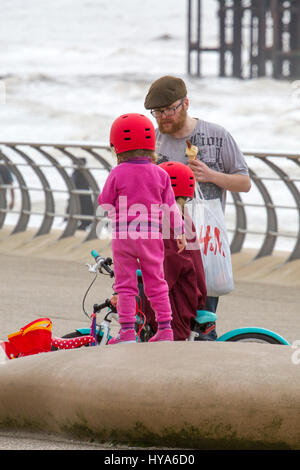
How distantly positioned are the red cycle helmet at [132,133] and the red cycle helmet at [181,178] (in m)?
→ 0.19

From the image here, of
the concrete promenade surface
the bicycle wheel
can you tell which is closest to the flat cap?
the bicycle wheel

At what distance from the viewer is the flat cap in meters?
4.23

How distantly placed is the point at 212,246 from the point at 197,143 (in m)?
0.50

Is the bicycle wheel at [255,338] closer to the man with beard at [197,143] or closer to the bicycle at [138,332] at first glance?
the bicycle at [138,332]

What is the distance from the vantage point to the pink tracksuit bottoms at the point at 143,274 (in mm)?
3898

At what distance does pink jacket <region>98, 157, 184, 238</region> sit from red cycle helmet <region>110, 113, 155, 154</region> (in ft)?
0.24

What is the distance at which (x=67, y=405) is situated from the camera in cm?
358

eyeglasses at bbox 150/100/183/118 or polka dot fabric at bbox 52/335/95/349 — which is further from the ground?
eyeglasses at bbox 150/100/183/118

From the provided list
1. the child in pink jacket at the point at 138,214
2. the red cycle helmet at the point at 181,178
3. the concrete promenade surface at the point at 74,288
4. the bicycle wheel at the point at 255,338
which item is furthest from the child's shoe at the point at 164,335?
the concrete promenade surface at the point at 74,288

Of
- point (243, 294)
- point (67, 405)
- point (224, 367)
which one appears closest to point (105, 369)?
point (67, 405)

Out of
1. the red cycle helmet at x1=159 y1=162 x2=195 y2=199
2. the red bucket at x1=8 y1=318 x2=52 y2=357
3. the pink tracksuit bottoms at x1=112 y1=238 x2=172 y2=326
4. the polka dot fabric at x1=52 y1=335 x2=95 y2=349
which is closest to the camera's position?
the pink tracksuit bottoms at x1=112 y1=238 x2=172 y2=326

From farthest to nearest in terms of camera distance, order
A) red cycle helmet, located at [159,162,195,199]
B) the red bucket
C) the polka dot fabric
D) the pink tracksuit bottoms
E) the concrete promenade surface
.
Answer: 1. the concrete promenade surface
2. the polka dot fabric
3. the red bucket
4. red cycle helmet, located at [159,162,195,199]
5. the pink tracksuit bottoms

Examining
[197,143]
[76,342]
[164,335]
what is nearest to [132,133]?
[197,143]

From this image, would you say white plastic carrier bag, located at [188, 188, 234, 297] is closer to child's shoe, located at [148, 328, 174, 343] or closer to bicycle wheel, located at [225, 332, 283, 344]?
bicycle wheel, located at [225, 332, 283, 344]
